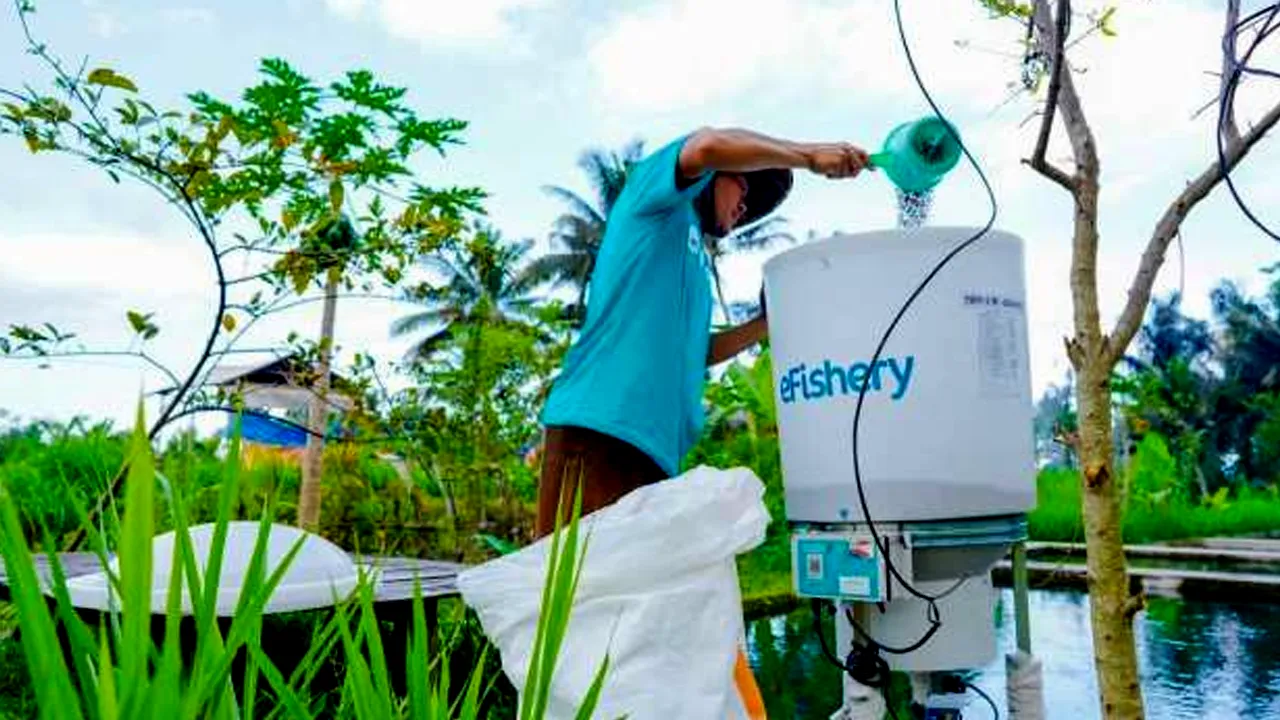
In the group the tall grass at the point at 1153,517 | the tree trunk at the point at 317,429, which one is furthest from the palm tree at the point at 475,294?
the tall grass at the point at 1153,517

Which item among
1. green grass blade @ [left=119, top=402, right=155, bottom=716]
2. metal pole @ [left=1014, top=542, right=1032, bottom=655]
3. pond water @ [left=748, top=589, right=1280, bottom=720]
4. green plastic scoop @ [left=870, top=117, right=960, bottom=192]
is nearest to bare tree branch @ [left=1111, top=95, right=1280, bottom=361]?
metal pole @ [left=1014, top=542, right=1032, bottom=655]

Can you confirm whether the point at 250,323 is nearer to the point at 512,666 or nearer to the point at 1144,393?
the point at 512,666

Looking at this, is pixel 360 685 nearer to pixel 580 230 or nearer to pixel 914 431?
pixel 914 431

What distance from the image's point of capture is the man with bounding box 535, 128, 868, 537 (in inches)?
74.4

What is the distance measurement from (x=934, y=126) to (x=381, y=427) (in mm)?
3710

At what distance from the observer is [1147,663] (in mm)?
4762

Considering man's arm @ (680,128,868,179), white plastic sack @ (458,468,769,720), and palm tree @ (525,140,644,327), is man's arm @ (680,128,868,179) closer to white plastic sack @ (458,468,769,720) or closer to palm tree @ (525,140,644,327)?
white plastic sack @ (458,468,769,720)

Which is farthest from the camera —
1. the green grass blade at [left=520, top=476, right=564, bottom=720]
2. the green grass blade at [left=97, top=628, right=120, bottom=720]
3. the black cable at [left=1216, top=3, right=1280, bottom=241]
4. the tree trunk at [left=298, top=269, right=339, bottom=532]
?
the tree trunk at [left=298, top=269, right=339, bottom=532]

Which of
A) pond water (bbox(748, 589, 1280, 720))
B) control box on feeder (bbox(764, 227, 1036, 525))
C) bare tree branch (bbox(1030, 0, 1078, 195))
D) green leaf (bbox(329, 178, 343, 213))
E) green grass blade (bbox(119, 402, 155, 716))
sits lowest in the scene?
pond water (bbox(748, 589, 1280, 720))

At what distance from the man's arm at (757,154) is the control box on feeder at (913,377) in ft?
0.57

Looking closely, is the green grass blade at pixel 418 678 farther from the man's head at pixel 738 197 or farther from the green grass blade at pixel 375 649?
the man's head at pixel 738 197

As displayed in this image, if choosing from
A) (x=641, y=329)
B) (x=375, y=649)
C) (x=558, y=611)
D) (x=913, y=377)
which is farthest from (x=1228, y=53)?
(x=375, y=649)

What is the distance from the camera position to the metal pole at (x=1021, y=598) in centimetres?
206

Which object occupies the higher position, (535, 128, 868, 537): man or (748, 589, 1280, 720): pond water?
(535, 128, 868, 537): man
